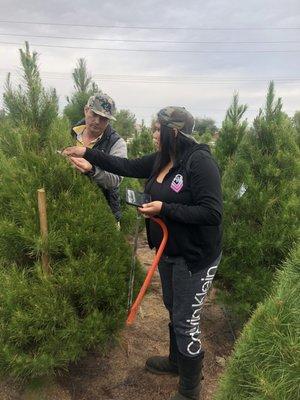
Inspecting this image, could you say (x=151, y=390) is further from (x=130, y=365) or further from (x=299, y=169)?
(x=299, y=169)

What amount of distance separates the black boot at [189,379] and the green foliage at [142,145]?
6.30 m

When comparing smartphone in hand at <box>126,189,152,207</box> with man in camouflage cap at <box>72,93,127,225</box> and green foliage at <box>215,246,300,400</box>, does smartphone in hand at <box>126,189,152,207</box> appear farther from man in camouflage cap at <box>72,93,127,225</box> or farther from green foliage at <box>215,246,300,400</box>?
green foliage at <box>215,246,300,400</box>

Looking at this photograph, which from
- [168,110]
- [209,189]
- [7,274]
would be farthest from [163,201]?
[7,274]

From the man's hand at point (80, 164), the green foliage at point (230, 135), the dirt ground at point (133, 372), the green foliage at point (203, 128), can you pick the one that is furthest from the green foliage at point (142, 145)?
the man's hand at point (80, 164)

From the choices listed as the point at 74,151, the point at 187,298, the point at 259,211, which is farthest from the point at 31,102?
the point at 259,211

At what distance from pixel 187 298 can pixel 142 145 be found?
6.67m

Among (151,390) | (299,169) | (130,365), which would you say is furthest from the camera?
(299,169)

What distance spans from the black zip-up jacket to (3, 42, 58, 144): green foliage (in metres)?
0.38

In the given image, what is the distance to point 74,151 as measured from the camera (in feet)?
9.53

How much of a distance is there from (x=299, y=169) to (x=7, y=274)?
2.72m

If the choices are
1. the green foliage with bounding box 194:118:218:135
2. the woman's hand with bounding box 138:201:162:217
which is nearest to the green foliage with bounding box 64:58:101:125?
the green foliage with bounding box 194:118:218:135

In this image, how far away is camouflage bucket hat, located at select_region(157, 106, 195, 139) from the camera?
2639 millimetres

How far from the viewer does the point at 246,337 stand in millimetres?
1741

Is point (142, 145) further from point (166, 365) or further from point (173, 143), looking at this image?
point (173, 143)
